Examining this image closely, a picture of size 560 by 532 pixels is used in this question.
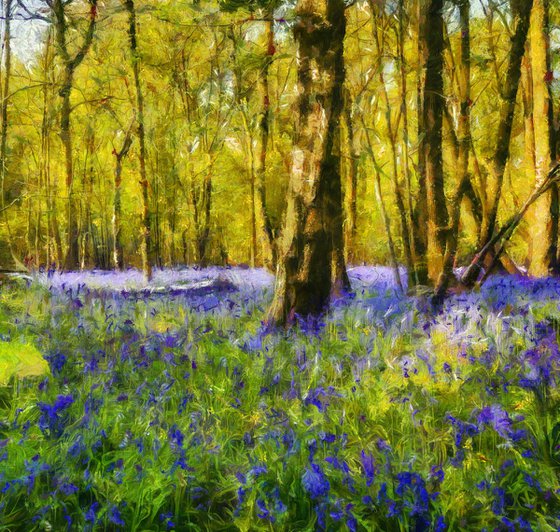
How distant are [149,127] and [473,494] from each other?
40.7 ft

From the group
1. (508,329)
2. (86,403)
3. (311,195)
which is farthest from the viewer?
(311,195)

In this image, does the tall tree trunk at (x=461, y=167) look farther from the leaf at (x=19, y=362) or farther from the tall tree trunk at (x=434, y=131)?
the leaf at (x=19, y=362)

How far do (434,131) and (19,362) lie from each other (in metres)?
7.12

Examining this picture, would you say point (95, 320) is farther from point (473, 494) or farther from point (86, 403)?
point (473, 494)

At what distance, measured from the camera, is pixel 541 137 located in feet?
40.8

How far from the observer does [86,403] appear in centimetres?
374

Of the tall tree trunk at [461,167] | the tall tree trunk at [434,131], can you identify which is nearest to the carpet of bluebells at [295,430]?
the tall tree trunk at [461,167]

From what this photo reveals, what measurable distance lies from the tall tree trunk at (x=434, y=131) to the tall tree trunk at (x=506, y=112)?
76 cm

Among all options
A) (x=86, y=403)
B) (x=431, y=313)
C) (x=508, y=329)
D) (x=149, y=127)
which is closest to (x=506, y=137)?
(x=431, y=313)

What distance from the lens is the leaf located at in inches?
114

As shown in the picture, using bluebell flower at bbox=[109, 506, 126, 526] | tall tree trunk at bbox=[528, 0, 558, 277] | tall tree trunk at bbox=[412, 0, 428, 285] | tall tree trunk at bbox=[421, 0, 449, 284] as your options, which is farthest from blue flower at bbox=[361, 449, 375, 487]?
tall tree trunk at bbox=[528, 0, 558, 277]

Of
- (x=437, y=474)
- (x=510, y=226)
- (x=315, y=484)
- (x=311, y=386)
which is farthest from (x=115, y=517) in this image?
(x=510, y=226)

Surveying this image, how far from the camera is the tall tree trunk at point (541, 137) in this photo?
1232cm

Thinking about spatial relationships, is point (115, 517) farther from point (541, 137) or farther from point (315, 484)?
point (541, 137)
